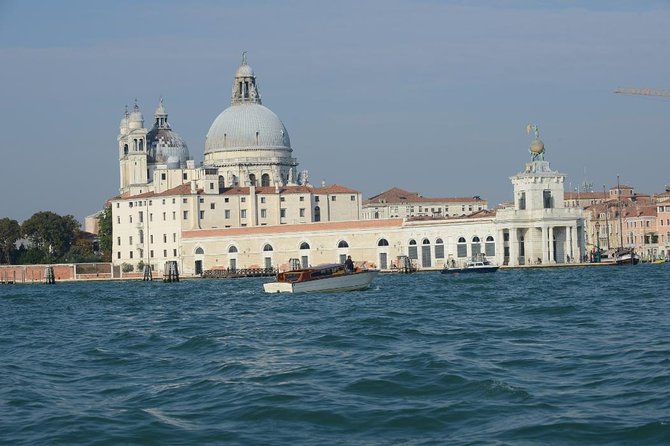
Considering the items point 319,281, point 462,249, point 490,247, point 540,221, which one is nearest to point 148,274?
point 462,249

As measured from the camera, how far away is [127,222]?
9075cm

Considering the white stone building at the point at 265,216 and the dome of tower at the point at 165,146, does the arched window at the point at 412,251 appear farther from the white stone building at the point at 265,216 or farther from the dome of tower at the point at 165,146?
the dome of tower at the point at 165,146

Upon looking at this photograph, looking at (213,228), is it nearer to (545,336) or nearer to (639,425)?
(545,336)

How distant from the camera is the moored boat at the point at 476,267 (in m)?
70.1

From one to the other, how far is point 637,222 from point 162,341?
Answer: 257ft

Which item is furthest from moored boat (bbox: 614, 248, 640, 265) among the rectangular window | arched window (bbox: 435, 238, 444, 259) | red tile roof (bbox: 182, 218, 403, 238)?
red tile roof (bbox: 182, 218, 403, 238)

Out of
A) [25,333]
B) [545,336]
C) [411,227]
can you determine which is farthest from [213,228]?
[545,336]

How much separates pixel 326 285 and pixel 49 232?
53534 mm

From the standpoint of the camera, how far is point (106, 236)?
325ft

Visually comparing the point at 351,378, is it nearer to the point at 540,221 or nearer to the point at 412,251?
the point at 540,221

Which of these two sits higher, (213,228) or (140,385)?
(213,228)

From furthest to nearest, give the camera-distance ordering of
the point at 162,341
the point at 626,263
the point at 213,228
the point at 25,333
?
1. the point at 213,228
2. the point at 626,263
3. the point at 25,333
4. the point at 162,341

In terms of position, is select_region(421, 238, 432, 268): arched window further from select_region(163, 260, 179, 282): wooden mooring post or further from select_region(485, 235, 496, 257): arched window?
select_region(163, 260, 179, 282): wooden mooring post

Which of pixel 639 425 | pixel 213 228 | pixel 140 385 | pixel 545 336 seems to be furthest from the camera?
pixel 213 228
